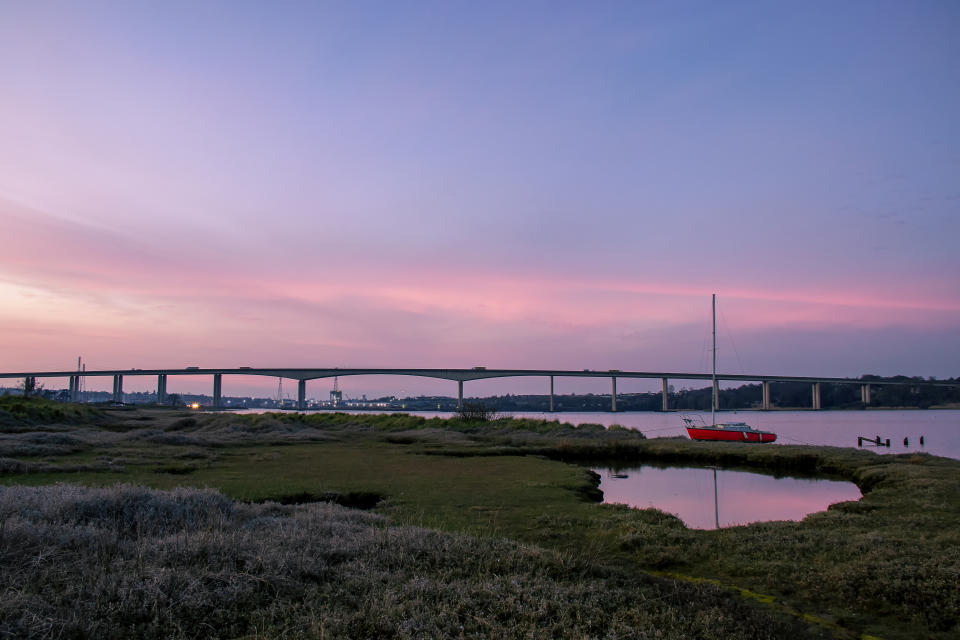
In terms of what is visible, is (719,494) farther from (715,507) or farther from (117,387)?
(117,387)

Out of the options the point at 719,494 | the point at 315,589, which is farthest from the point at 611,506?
the point at 315,589

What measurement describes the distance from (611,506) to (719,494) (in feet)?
32.2

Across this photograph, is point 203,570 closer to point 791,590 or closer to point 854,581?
point 791,590

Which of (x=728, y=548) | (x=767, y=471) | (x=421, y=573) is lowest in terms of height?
(x=767, y=471)

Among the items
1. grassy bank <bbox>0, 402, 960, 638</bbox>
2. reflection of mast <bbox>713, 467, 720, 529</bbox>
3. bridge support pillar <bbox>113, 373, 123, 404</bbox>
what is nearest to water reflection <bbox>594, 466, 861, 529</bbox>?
reflection of mast <bbox>713, 467, 720, 529</bbox>

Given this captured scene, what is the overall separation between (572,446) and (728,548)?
25.0 meters

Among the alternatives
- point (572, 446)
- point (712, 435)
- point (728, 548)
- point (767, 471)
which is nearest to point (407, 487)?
point (728, 548)

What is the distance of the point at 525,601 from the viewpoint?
267 inches

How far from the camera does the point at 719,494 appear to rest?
946 inches

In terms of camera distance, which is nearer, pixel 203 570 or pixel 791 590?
pixel 203 570

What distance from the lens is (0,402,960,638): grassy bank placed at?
8.97 meters

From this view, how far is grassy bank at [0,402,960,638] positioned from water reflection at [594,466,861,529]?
1.73 metres

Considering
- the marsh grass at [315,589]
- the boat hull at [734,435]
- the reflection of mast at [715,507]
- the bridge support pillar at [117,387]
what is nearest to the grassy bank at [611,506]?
the marsh grass at [315,589]

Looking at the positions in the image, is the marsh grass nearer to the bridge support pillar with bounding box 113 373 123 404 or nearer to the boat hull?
the boat hull
